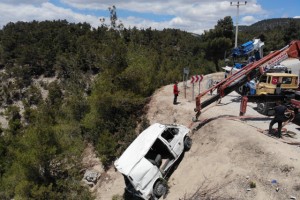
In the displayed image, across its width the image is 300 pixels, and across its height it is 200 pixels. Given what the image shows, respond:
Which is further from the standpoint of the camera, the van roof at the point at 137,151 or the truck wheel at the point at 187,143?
the truck wheel at the point at 187,143

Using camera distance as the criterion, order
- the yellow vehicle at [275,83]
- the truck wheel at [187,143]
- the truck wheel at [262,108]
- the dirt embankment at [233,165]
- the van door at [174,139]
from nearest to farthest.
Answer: the dirt embankment at [233,165] → the van door at [174,139] → the truck wheel at [187,143] → the truck wheel at [262,108] → the yellow vehicle at [275,83]

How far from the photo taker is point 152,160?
567 inches

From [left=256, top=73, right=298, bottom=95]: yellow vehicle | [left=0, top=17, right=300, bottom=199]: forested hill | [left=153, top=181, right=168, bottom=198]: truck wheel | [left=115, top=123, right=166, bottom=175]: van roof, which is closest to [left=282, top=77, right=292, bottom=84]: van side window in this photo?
[left=256, top=73, right=298, bottom=95]: yellow vehicle

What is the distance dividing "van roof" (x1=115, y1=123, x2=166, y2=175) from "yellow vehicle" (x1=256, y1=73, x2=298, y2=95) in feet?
28.0

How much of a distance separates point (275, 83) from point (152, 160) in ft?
34.6

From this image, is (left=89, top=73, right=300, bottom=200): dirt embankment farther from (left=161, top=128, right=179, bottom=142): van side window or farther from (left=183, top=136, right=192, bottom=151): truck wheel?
(left=161, top=128, right=179, bottom=142): van side window

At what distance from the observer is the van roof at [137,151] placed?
13766 mm

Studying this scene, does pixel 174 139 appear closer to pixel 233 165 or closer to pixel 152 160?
pixel 152 160

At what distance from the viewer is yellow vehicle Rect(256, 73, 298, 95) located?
67.4 feet

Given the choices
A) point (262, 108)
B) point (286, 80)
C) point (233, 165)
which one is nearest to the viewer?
point (233, 165)

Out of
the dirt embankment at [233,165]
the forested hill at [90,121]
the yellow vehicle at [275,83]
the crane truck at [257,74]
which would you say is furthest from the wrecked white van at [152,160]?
the yellow vehicle at [275,83]

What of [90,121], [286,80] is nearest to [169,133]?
[286,80]

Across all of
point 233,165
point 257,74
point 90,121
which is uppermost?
point 257,74

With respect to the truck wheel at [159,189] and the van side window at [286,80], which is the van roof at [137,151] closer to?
the truck wheel at [159,189]
